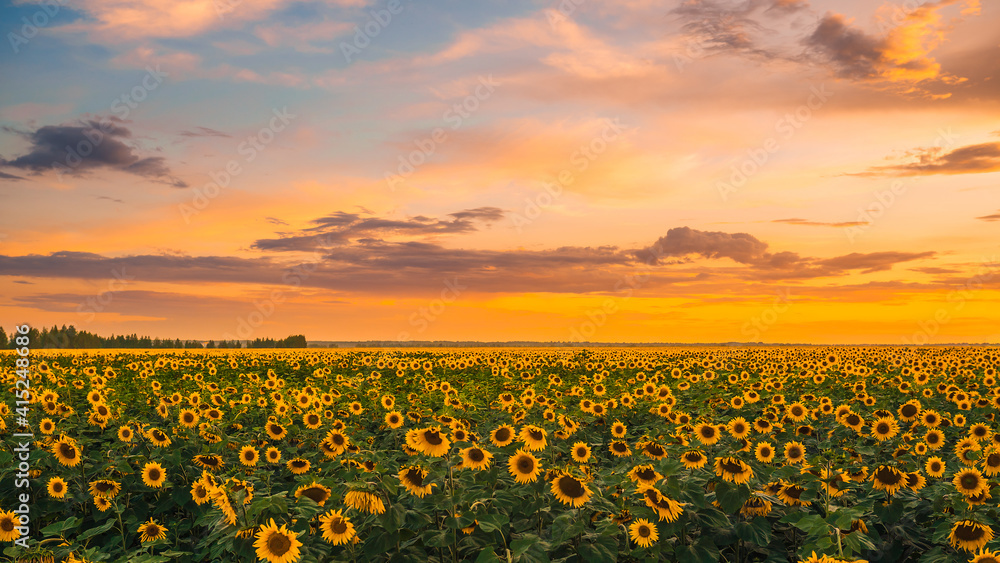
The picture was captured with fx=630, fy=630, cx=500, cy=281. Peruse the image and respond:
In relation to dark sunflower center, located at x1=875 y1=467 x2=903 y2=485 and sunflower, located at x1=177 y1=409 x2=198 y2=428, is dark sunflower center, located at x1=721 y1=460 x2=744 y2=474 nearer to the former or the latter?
dark sunflower center, located at x1=875 y1=467 x2=903 y2=485

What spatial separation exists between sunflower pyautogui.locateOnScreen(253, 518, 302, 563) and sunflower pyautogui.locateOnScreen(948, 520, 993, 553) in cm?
580

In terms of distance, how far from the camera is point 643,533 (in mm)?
5406

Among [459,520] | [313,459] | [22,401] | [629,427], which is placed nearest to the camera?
[459,520]

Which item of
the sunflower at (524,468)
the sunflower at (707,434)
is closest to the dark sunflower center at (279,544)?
the sunflower at (524,468)

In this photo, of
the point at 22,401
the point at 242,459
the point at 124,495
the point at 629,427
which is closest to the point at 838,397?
the point at 629,427

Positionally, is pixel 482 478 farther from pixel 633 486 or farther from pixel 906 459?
pixel 906 459

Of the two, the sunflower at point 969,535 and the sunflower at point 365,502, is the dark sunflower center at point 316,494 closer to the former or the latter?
the sunflower at point 365,502

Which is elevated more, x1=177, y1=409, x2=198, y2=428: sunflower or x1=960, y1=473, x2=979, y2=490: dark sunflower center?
x1=960, y1=473, x2=979, y2=490: dark sunflower center

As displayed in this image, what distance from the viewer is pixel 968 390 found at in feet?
57.8

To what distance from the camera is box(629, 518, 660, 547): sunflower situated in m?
5.34

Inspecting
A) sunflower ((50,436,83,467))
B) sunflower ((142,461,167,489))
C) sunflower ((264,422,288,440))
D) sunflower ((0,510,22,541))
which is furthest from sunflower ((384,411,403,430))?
sunflower ((0,510,22,541))

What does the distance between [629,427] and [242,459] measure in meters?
7.85

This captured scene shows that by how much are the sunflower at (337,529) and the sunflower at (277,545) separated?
9.9 inches

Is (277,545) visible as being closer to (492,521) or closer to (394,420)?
(492,521)
